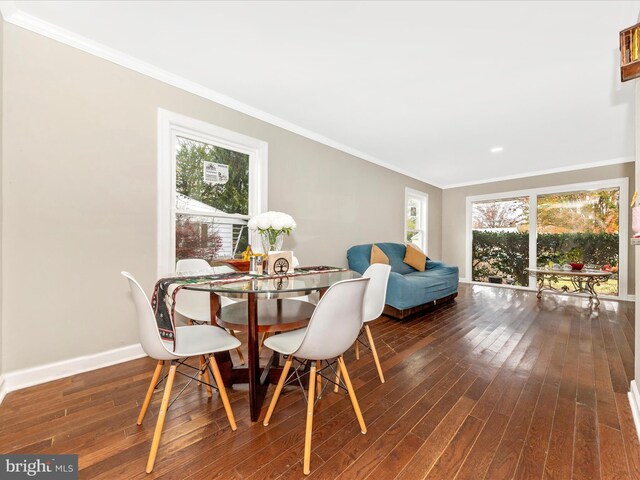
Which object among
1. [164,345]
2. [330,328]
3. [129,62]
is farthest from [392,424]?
[129,62]

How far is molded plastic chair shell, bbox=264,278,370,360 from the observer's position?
124 cm

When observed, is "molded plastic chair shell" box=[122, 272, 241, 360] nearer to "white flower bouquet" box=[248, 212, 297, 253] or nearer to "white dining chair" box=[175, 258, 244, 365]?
"white dining chair" box=[175, 258, 244, 365]

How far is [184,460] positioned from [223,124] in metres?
2.78

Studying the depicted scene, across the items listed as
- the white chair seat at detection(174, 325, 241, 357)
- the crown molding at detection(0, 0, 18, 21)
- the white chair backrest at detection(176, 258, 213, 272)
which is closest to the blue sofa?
the white chair backrest at detection(176, 258, 213, 272)

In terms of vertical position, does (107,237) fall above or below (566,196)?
below

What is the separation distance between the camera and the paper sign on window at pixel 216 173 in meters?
2.79

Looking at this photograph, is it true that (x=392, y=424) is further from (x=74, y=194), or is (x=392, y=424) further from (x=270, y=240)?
(x=74, y=194)

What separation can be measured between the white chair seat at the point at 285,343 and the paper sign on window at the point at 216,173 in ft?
6.40

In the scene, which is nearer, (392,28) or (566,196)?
(392,28)

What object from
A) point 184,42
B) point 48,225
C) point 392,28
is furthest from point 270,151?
point 48,225

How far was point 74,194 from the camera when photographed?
201 cm

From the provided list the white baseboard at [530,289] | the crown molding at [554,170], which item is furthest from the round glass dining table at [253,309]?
the crown molding at [554,170]

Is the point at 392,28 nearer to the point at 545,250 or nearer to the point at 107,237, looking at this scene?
the point at 107,237

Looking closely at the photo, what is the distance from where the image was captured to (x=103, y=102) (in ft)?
6.99
